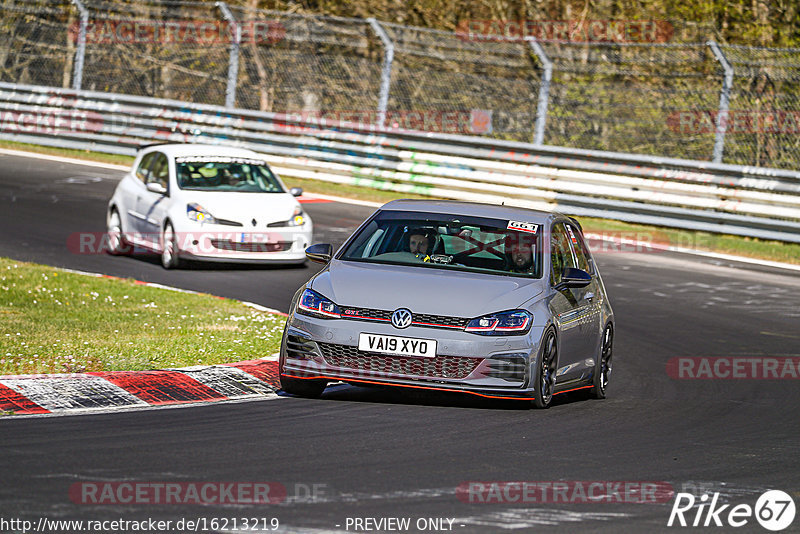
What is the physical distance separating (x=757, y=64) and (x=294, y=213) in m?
8.34

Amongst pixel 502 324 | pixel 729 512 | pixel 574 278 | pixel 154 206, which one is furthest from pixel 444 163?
pixel 729 512

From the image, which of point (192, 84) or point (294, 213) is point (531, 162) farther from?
point (192, 84)

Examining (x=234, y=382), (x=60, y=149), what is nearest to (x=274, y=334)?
(x=234, y=382)

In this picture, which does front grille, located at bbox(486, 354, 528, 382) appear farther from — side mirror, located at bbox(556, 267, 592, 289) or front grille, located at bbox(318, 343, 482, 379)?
side mirror, located at bbox(556, 267, 592, 289)

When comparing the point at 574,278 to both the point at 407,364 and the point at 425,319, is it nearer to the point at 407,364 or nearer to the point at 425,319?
the point at 425,319

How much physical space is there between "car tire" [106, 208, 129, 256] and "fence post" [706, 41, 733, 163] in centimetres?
937

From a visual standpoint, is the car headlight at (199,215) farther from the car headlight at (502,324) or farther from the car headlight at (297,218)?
the car headlight at (502,324)

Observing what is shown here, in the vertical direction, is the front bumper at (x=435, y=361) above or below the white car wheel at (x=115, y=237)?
above

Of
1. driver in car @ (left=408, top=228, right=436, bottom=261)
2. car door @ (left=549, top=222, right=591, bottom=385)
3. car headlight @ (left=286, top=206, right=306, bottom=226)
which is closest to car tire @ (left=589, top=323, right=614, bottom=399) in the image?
car door @ (left=549, top=222, right=591, bottom=385)

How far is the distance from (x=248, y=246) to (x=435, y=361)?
8159 mm

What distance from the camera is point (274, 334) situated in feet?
40.6

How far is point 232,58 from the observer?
27.6 meters

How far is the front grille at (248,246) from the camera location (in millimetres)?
16938

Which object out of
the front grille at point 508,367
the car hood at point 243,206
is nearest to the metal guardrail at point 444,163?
the car hood at point 243,206
